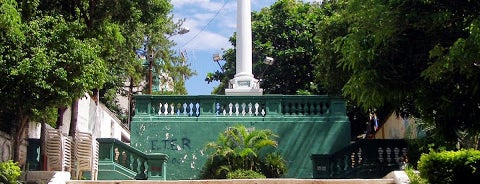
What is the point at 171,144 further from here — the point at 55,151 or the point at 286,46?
the point at 286,46

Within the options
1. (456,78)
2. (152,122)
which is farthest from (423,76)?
(152,122)

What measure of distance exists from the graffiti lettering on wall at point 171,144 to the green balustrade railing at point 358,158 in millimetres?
3533

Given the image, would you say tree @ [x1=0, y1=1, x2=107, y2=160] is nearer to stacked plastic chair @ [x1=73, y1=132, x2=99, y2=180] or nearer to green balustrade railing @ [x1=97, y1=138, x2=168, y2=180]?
stacked plastic chair @ [x1=73, y1=132, x2=99, y2=180]

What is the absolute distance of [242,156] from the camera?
622 inches

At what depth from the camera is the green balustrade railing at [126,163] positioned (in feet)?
51.6

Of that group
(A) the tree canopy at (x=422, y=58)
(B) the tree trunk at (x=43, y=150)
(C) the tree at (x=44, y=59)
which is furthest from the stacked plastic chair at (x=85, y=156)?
(A) the tree canopy at (x=422, y=58)

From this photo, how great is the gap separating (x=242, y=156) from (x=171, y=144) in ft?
8.96

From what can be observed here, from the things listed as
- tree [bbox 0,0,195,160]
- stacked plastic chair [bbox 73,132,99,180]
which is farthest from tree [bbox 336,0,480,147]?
stacked plastic chair [bbox 73,132,99,180]

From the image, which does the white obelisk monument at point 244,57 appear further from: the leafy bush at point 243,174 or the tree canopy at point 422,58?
the tree canopy at point 422,58

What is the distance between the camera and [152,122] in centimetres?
1778

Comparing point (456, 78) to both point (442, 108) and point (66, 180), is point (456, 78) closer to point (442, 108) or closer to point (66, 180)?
point (442, 108)

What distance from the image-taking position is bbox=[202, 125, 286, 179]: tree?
15794 millimetres

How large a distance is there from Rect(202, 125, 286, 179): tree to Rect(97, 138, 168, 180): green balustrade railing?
122 cm

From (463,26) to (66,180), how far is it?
307 inches
